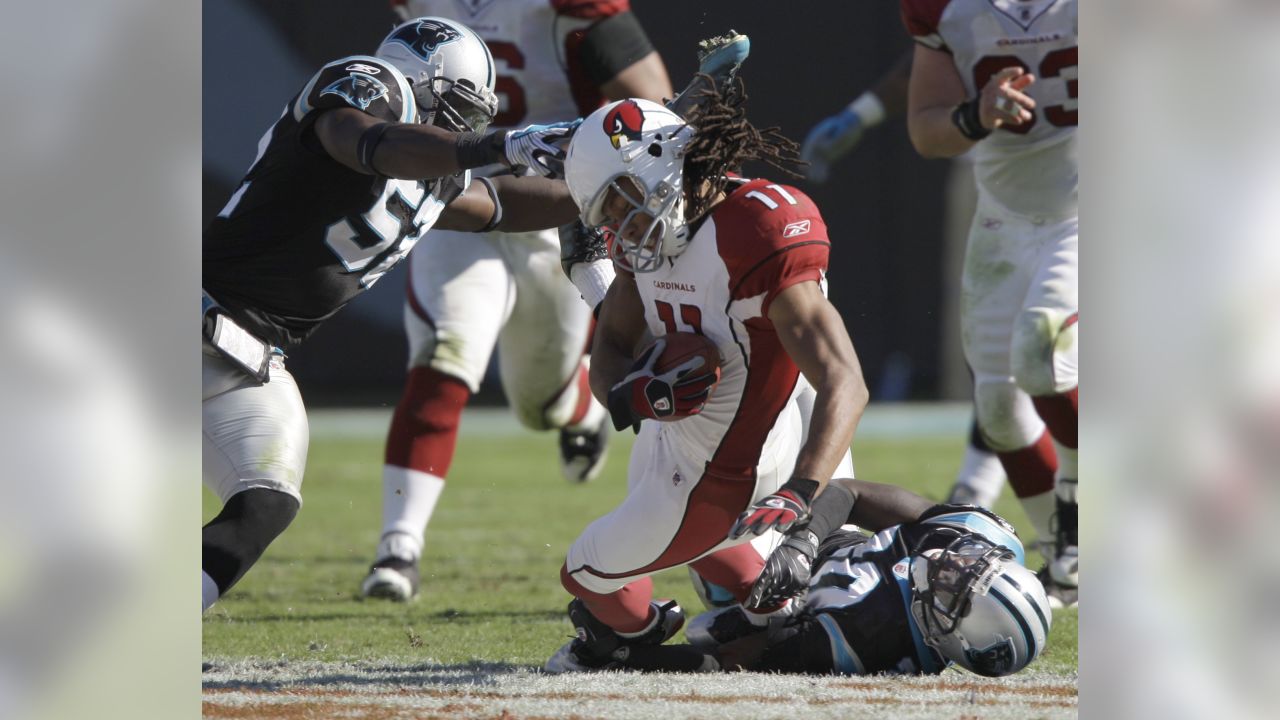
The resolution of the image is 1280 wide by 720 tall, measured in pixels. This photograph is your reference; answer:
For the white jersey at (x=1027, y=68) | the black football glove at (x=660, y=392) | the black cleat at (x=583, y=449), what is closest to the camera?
the black football glove at (x=660, y=392)

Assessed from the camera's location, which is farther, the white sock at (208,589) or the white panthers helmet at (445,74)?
the white panthers helmet at (445,74)

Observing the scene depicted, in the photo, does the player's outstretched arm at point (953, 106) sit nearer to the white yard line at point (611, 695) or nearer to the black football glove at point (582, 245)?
the black football glove at point (582, 245)

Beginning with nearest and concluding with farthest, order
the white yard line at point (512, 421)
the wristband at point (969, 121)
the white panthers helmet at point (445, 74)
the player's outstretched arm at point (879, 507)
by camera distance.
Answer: the player's outstretched arm at point (879, 507)
the white panthers helmet at point (445, 74)
the wristband at point (969, 121)
the white yard line at point (512, 421)

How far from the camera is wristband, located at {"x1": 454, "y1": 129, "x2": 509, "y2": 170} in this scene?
279cm

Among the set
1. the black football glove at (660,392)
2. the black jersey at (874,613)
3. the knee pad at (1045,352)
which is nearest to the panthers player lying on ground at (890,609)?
the black jersey at (874,613)

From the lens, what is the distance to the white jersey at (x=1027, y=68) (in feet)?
14.0

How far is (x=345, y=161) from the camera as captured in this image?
9.96ft

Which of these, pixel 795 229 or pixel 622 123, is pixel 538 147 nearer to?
pixel 622 123

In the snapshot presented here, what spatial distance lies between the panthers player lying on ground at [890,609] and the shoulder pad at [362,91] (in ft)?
3.69

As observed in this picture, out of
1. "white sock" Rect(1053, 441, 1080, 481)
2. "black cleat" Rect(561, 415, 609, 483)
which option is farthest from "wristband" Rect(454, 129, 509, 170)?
"black cleat" Rect(561, 415, 609, 483)

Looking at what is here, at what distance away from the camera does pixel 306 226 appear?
10.4ft

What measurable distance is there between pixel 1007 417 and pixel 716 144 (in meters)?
1.78

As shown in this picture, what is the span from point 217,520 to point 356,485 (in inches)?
183

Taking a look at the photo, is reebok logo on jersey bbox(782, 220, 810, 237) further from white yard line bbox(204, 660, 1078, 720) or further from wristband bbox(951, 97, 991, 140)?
wristband bbox(951, 97, 991, 140)
